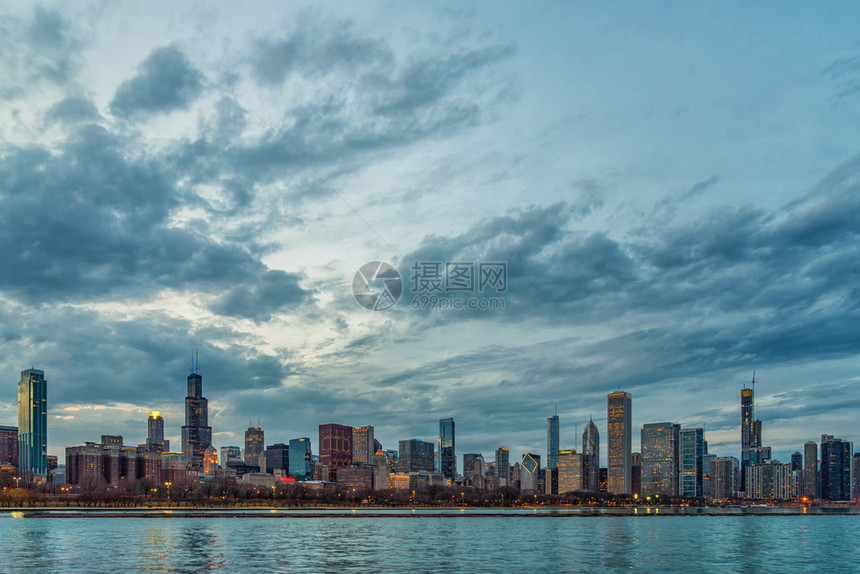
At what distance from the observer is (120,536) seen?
451ft

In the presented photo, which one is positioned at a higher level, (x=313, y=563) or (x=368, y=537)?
(x=313, y=563)

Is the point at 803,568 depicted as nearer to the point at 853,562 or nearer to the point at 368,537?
the point at 853,562

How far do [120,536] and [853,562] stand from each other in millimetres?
124431

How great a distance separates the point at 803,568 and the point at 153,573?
268 feet

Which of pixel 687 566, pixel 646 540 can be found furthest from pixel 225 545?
pixel 646 540

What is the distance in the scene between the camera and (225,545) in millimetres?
116812

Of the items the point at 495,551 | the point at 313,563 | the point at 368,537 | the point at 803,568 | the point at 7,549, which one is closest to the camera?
the point at 313,563

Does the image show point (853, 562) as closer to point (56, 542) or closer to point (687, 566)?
point (687, 566)

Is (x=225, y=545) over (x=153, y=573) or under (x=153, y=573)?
under

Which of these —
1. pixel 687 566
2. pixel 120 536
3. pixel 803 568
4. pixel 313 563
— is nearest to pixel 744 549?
pixel 803 568

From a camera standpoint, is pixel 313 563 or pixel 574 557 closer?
pixel 313 563

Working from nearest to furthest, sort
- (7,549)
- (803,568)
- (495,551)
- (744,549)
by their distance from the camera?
1. (803,568)
2. (7,549)
3. (495,551)
4. (744,549)

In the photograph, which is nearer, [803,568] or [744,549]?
[803,568]

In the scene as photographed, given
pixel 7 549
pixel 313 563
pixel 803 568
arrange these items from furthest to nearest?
1. pixel 7 549
2. pixel 803 568
3. pixel 313 563
